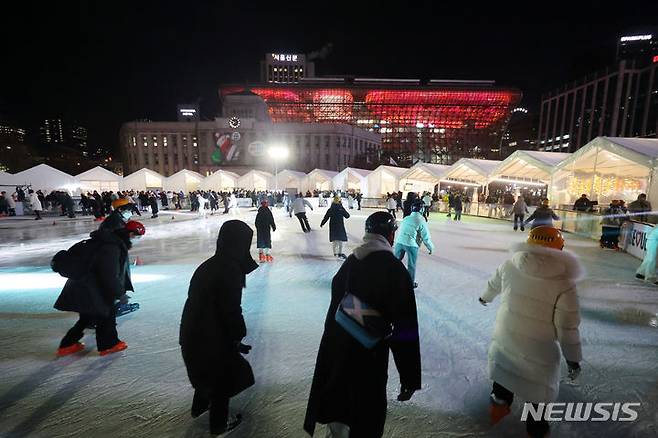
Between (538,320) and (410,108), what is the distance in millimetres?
87469

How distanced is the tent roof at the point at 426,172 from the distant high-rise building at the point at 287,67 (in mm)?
91855

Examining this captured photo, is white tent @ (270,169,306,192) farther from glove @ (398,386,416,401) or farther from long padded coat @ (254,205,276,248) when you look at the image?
glove @ (398,386,416,401)

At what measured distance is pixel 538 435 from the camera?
6.49 ft

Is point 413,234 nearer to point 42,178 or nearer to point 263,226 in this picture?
point 263,226

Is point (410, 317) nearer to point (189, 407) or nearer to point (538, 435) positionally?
point (538, 435)

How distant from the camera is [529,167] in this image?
1581 cm

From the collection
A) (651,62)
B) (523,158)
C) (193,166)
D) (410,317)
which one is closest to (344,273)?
(410,317)

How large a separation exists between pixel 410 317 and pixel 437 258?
631 cm

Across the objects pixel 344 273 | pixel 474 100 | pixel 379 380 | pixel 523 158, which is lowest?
pixel 379 380

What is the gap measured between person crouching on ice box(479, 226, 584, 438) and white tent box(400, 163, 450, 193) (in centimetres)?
2046

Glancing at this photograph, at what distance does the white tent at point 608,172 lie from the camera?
9961mm

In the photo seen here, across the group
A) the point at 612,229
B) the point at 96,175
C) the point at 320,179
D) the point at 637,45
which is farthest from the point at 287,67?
the point at 612,229

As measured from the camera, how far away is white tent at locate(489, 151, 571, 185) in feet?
48.0

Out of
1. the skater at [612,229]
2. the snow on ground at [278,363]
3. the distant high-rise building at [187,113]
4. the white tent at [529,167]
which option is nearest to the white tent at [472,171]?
the white tent at [529,167]
